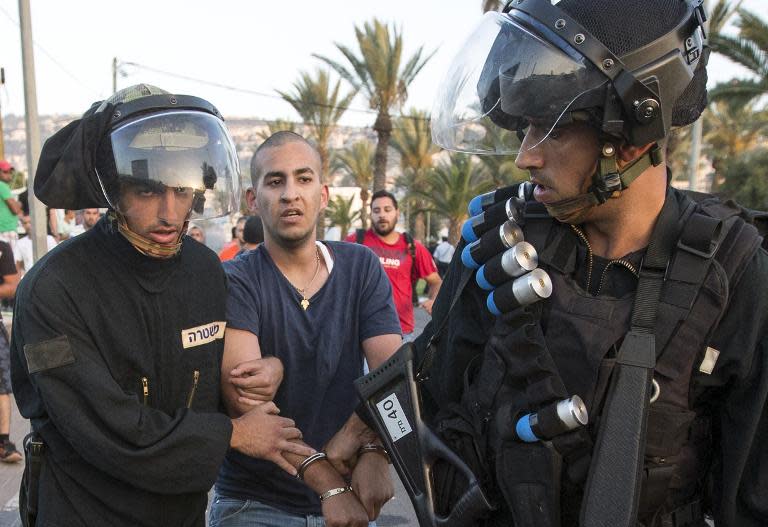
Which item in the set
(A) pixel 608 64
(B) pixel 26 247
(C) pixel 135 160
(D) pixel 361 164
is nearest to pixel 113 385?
(C) pixel 135 160

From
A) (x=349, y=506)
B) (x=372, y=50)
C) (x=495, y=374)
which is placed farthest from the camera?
(x=372, y=50)

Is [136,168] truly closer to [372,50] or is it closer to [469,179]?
[372,50]

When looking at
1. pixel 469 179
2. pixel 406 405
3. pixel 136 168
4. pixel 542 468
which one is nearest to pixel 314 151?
pixel 136 168

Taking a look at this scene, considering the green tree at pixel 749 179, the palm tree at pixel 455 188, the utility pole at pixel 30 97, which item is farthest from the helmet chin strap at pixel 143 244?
the green tree at pixel 749 179

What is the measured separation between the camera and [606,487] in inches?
62.0

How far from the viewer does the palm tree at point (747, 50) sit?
15133 millimetres

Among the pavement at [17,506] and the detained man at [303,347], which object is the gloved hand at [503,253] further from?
the pavement at [17,506]

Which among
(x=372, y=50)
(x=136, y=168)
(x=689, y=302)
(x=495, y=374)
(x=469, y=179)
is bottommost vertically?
(x=469, y=179)

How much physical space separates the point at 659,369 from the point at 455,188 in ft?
72.3

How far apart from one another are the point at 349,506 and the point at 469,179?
2181 cm

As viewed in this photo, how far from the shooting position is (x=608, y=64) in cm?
165

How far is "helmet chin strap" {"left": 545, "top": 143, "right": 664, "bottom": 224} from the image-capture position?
5.61 feet

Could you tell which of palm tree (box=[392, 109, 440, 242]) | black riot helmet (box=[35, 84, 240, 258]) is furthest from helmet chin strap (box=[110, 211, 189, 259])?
palm tree (box=[392, 109, 440, 242])

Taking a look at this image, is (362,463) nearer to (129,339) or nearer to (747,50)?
(129,339)
